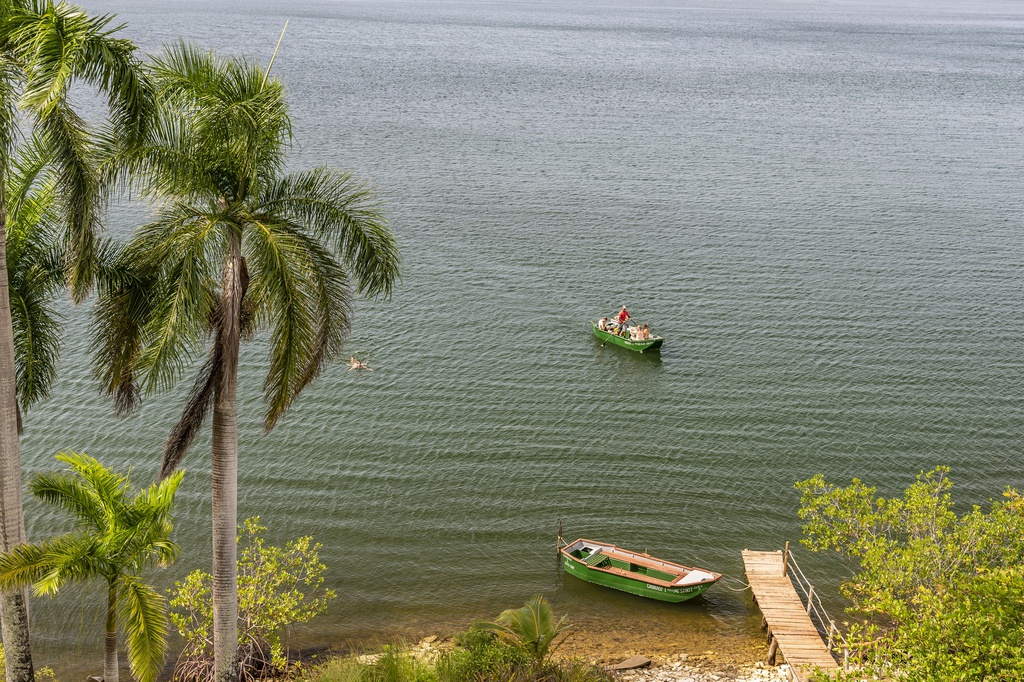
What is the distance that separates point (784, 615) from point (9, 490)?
66.7 feet

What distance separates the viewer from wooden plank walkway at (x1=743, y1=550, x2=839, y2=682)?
26.3 meters

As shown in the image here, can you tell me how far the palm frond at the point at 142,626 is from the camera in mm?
18172

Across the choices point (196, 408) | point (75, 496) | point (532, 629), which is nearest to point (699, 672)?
point (532, 629)

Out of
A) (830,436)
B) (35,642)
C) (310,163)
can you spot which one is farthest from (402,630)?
(310,163)

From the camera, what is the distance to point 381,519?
34.2 metres

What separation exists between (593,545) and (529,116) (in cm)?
6727

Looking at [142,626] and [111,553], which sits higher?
[111,553]

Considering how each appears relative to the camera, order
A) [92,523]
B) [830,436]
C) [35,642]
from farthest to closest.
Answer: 1. [830,436]
2. [35,642]
3. [92,523]

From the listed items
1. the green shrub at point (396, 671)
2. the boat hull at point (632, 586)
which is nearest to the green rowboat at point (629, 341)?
the boat hull at point (632, 586)

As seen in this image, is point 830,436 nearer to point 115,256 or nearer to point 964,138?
A: point 115,256

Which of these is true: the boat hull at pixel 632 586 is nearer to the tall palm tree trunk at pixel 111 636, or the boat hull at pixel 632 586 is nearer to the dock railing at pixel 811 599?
the dock railing at pixel 811 599

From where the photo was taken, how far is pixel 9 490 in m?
19.1

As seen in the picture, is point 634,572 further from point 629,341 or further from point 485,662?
point 629,341

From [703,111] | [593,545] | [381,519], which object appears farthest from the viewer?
[703,111]
